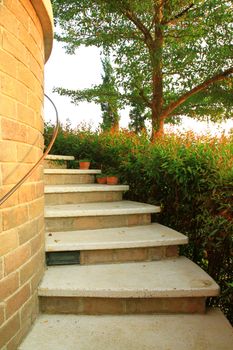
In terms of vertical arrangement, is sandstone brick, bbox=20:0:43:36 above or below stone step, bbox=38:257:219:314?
above

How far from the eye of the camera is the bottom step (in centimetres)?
187

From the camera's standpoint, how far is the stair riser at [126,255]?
8.80ft

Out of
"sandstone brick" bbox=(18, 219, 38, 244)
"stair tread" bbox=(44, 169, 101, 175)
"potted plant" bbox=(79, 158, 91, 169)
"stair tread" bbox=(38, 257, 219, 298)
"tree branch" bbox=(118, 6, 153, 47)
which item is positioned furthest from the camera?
"tree branch" bbox=(118, 6, 153, 47)

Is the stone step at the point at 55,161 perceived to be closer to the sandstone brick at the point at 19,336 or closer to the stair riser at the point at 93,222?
the stair riser at the point at 93,222

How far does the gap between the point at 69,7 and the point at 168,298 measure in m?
7.33

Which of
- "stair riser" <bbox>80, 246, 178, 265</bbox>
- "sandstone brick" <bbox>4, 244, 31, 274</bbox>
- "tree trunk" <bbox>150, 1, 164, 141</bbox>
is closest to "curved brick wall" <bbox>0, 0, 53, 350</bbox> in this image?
"sandstone brick" <bbox>4, 244, 31, 274</bbox>

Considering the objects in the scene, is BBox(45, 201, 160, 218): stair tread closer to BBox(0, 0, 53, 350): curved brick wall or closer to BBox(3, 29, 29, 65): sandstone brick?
BBox(0, 0, 53, 350): curved brick wall

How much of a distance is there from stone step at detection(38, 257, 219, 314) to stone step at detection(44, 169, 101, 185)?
6.28ft

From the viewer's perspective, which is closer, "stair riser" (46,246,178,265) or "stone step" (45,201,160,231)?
"stair riser" (46,246,178,265)

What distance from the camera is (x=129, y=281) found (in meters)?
2.30

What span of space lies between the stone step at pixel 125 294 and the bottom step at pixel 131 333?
2.4 inches

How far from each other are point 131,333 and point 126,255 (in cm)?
80

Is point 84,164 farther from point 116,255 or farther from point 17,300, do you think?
point 17,300

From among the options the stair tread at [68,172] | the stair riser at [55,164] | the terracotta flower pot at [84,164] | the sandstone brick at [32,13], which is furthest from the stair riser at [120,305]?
the terracotta flower pot at [84,164]
